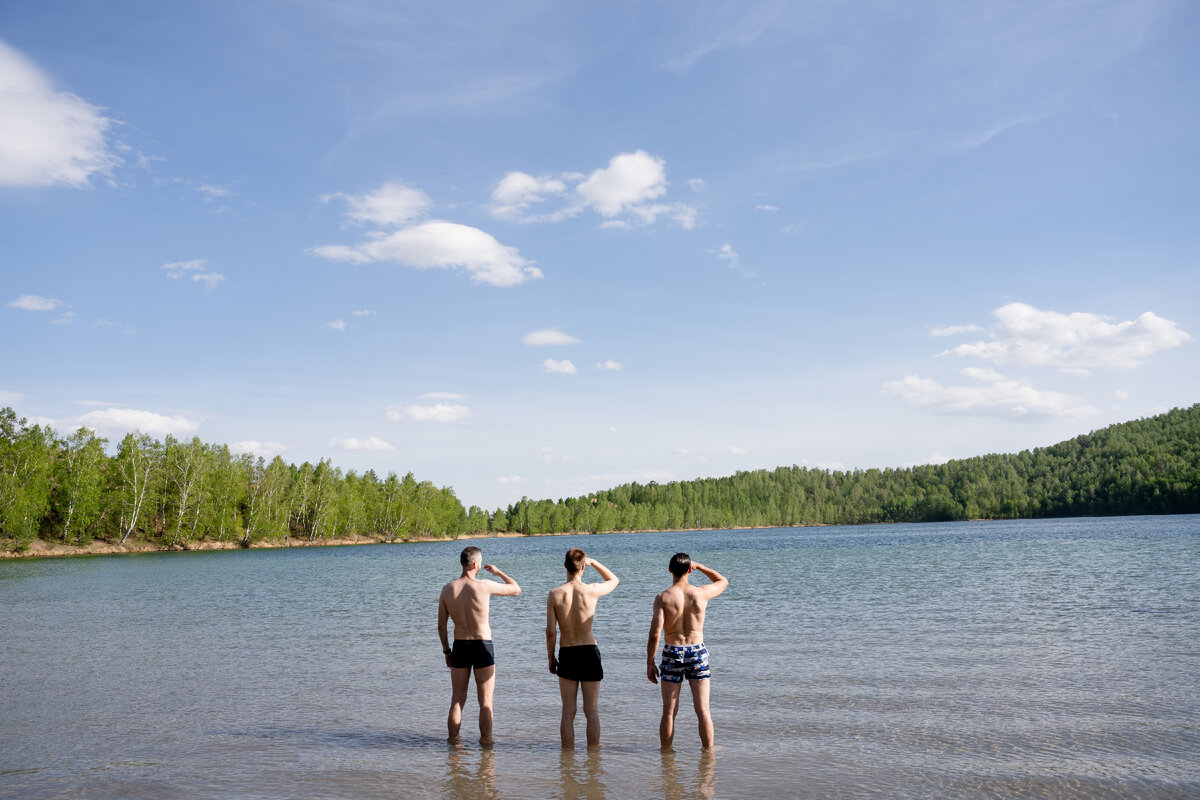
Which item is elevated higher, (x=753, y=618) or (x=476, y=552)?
(x=476, y=552)

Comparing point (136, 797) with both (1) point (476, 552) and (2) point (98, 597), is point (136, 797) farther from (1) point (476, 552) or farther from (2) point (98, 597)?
(2) point (98, 597)

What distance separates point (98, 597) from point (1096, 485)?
21603 cm

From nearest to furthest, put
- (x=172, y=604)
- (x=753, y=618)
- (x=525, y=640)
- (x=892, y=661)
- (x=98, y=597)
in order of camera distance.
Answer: (x=892, y=661) < (x=525, y=640) < (x=753, y=618) < (x=172, y=604) < (x=98, y=597)


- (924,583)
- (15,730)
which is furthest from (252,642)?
(924,583)

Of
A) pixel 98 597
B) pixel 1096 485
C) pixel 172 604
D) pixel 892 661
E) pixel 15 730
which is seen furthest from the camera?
pixel 1096 485

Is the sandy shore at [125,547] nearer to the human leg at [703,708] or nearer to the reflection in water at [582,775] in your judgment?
the reflection in water at [582,775]

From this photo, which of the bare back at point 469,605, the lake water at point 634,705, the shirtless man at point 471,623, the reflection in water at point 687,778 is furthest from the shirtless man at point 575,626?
the reflection in water at point 687,778

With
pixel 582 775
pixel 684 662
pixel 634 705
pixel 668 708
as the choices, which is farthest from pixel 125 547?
pixel 684 662

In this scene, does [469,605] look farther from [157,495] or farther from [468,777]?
[157,495]

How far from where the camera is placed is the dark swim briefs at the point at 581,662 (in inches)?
366

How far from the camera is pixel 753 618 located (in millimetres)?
25266

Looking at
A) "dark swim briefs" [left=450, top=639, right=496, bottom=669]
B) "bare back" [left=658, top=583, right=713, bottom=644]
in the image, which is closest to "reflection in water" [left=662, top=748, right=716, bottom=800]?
"bare back" [left=658, top=583, right=713, bottom=644]

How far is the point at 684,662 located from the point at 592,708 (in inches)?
60.7

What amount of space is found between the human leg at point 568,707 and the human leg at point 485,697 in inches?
37.2
